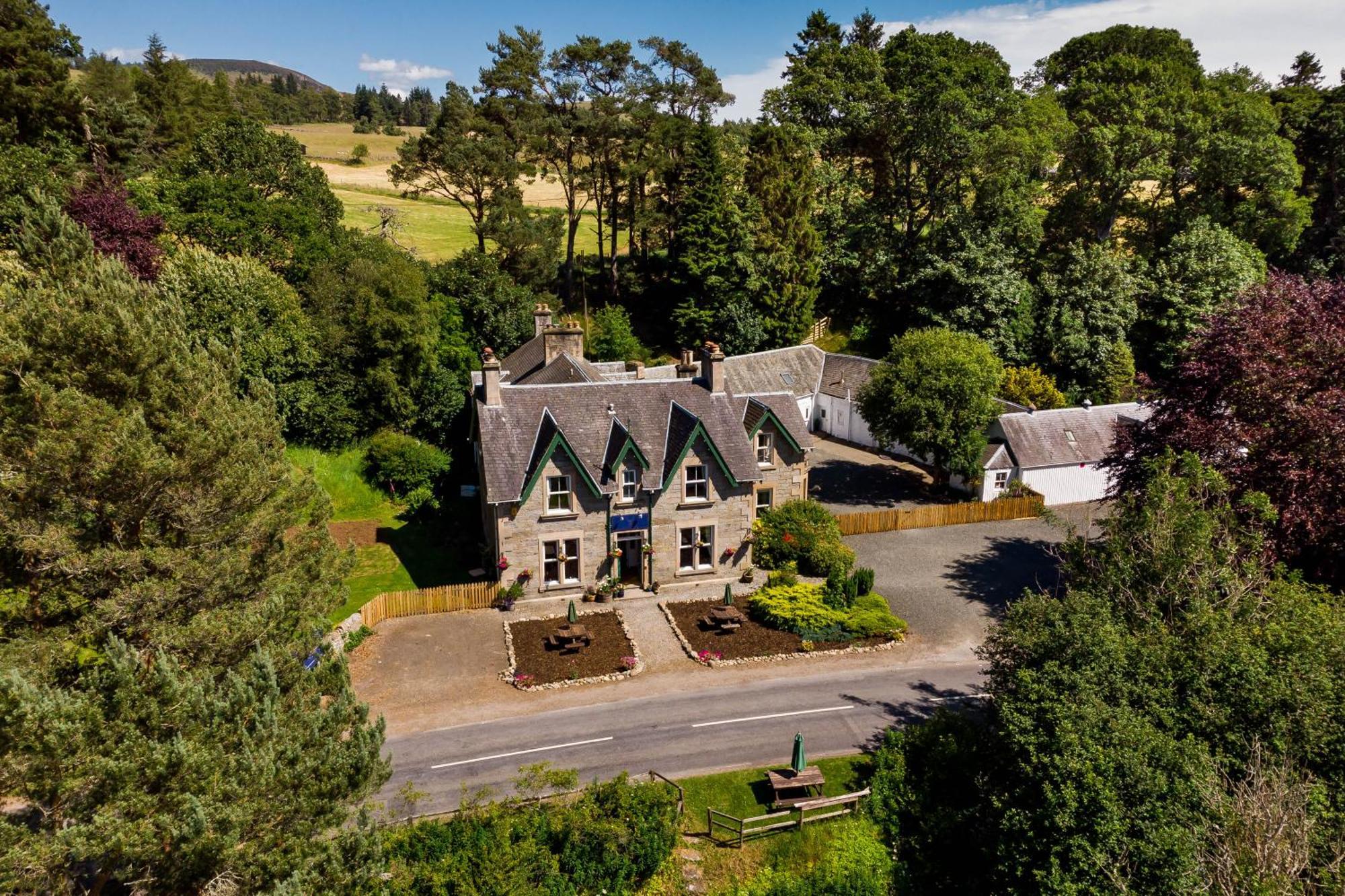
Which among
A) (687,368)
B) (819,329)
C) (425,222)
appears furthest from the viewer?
(425,222)

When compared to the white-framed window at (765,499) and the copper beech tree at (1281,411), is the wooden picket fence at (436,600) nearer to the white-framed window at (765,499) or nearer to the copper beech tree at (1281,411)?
the white-framed window at (765,499)

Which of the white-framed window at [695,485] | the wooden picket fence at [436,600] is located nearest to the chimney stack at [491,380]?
the wooden picket fence at [436,600]

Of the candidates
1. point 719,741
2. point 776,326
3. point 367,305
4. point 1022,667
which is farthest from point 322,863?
point 776,326

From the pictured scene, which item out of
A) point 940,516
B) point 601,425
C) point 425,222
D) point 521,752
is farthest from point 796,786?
point 425,222

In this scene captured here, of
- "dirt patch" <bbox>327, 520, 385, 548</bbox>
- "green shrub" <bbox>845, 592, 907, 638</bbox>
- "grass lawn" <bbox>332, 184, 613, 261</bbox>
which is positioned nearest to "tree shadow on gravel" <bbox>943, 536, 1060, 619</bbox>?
"green shrub" <bbox>845, 592, 907, 638</bbox>

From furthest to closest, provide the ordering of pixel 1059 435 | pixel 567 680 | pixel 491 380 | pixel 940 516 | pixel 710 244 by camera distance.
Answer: pixel 710 244 < pixel 1059 435 < pixel 940 516 < pixel 491 380 < pixel 567 680

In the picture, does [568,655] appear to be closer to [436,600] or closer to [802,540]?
[436,600]

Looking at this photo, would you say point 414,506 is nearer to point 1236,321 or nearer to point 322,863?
point 322,863
